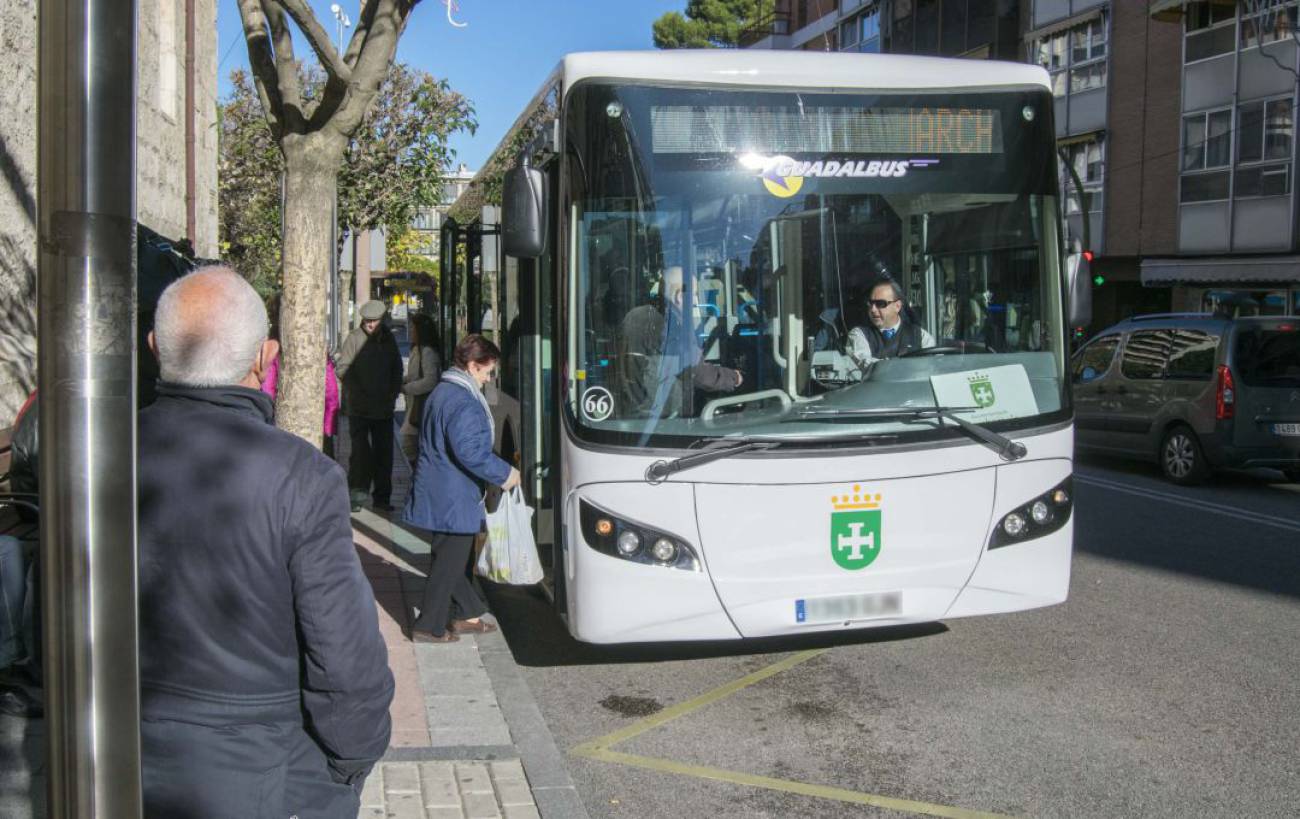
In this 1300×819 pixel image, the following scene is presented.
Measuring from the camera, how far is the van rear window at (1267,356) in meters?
13.6

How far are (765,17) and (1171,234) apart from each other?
29225mm

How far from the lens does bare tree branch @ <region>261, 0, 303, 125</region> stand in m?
6.91

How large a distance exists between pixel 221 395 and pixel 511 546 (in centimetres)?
437

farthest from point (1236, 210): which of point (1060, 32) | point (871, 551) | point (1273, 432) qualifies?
point (871, 551)

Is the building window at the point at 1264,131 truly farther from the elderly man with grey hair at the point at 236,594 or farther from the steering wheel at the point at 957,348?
the elderly man with grey hair at the point at 236,594

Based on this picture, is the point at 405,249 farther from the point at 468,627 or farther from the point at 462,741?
the point at 462,741

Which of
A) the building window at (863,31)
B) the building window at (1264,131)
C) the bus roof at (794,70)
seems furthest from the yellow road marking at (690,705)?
the building window at (863,31)

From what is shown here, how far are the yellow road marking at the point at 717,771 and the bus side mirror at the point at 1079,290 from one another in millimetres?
2399

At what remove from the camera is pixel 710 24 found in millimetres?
61281

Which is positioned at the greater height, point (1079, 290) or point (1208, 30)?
point (1208, 30)

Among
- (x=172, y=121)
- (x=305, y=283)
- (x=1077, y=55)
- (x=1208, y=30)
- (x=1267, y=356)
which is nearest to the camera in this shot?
(x=305, y=283)

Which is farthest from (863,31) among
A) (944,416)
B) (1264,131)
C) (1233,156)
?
(944,416)

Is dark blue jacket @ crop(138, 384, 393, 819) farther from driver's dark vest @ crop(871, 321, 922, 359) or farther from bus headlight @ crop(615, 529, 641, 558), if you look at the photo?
driver's dark vest @ crop(871, 321, 922, 359)

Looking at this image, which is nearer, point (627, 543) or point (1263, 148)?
point (627, 543)
